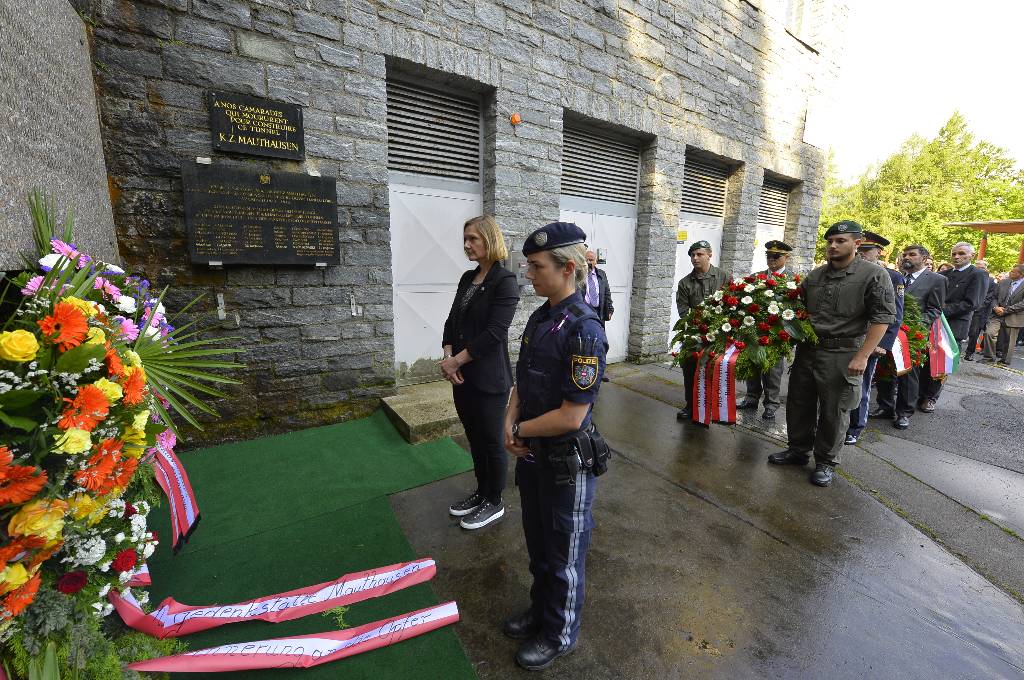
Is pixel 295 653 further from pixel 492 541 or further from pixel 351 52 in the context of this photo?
pixel 351 52

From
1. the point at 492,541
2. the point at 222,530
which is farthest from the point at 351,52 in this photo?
the point at 492,541

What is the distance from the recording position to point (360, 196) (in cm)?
417

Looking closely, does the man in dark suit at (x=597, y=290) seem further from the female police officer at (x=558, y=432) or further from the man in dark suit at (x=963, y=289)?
the man in dark suit at (x=963, y=289)

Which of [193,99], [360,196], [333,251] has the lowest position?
[333,251]

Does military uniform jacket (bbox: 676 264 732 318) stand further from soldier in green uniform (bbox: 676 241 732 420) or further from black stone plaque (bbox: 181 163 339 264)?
black stone plaque (bbox: 181 163 339 264)

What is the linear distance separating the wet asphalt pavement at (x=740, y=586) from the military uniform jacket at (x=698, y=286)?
2.16 metres

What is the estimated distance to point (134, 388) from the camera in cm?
165

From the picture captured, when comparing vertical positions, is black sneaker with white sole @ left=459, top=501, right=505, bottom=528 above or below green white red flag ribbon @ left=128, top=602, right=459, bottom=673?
above

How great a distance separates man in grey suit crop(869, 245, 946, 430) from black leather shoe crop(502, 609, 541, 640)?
517cm

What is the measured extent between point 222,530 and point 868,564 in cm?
404

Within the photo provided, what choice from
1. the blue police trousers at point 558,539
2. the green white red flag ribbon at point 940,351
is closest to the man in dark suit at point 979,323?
the green white red flag ribbon at point 940,351

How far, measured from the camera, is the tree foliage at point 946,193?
20.8 meters

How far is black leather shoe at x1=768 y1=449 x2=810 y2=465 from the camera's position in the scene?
3.77 m

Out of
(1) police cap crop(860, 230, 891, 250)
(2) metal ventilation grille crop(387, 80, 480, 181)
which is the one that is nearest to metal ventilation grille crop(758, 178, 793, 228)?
(1) police cap crop(860, 230, 891, 250)
